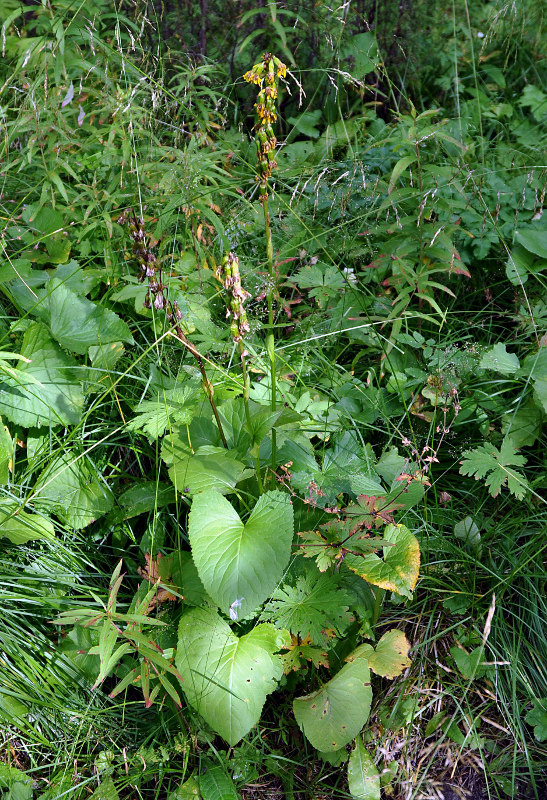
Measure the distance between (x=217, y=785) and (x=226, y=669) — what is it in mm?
331

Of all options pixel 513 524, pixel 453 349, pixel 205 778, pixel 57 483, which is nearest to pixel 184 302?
pixel 57 483

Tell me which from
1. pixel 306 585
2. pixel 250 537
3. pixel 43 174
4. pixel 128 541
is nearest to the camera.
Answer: pixel 250 537

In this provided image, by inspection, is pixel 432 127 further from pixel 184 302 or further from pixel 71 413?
pixel 71 413

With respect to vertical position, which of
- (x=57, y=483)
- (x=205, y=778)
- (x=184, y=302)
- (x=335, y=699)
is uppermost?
Result: (x=184, y=302)

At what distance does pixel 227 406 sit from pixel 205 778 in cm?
102

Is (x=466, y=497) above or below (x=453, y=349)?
below

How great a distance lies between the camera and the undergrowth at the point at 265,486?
5.22 ft

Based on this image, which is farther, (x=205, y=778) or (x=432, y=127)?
Answer: (x=432, y=127)

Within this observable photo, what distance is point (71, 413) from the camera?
1.99 m

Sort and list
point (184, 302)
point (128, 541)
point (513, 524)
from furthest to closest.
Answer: point (184, 302), point (128, 541), point (513, 524)

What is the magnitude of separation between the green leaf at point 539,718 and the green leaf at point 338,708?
18.8 inches

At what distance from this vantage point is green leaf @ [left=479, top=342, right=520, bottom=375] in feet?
6.70

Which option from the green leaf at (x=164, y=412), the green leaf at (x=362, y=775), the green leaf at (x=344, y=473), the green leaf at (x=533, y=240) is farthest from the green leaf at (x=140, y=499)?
the green leaf at (x=533, y=240)

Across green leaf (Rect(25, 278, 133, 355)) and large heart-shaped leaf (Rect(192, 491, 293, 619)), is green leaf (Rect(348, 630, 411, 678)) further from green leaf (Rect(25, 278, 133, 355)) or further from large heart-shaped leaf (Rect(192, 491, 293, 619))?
green leaf (Rect(25, 278, 133, 355))
